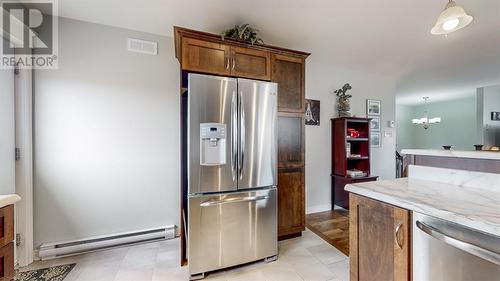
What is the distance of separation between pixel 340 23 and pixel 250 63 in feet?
4.10

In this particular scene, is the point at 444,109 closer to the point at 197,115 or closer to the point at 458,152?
the point at 458,152

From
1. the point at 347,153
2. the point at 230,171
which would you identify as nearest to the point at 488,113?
the point at 347,153

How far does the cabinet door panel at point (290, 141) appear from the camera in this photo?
2.52m

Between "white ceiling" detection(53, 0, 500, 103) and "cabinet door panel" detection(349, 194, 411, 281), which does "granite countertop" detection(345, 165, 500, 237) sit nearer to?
"cabinet door panel" detection(349, 194, 411, 281)

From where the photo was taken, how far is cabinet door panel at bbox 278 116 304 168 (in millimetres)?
2520

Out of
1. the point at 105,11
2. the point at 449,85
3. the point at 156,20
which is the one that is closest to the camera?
the point at 105,11

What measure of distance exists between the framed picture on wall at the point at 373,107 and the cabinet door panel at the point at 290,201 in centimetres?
242

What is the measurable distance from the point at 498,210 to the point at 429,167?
63 cm

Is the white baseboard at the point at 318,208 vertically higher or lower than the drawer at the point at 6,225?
lower

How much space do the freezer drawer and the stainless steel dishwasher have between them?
4.07 feet

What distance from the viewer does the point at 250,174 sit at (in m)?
2.06

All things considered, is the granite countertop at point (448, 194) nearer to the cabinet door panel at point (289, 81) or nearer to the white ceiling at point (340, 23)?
the cabinet door panel at point (289, 81)

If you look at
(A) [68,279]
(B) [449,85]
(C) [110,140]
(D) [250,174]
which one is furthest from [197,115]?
(B) [449,85]

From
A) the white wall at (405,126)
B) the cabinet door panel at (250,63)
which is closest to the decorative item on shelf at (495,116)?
the white wall at (405,126)
